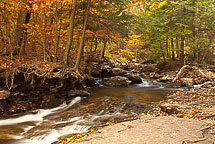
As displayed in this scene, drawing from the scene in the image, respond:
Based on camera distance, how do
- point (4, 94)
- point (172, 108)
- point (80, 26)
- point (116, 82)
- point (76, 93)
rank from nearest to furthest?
point (172, 108) < point (4, 94) < point (76, 93) < point (80, 26) < point (116, 82)

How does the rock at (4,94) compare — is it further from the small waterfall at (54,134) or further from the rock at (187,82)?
the rock at (187,82)

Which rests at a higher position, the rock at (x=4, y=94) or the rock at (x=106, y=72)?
the rock at (x=106, y=72)

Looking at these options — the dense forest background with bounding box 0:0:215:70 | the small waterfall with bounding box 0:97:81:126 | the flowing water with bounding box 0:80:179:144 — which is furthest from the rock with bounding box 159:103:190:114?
the small waterfall with bounding box 0:97:81:126

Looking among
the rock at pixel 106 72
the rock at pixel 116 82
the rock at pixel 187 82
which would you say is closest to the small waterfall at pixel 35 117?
the rock at pixel 116 82

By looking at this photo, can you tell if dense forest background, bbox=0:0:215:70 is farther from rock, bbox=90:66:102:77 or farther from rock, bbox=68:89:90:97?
rock, bbox=90:66:102:77

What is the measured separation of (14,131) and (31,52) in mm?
8973

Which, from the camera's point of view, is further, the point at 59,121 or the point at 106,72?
the point at 106,72

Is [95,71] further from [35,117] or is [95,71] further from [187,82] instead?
[35,117]

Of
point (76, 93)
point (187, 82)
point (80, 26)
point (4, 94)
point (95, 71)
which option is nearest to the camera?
point (4, 94)

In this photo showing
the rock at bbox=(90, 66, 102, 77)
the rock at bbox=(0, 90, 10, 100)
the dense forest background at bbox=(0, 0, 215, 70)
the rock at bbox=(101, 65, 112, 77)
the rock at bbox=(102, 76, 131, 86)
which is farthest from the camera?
the rock at bbox=(101, 65, 112, 77)

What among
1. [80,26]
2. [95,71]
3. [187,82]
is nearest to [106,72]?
[95,71]

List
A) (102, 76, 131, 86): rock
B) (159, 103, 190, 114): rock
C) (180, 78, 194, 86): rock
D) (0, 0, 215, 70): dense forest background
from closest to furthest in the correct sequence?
(159, 103, 190, 114): rock, (0, 0, 215, 70): dense forest background, (180, 78, 194, 86): rock, (102, 76, 131, 86): rock

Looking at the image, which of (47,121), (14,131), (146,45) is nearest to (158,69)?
(146,45)

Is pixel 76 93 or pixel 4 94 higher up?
pixel 4 94
